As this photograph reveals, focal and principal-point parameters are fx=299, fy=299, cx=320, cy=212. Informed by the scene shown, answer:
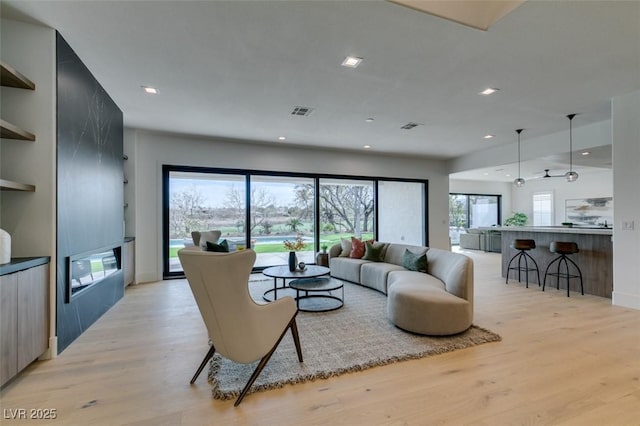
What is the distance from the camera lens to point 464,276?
3281mm

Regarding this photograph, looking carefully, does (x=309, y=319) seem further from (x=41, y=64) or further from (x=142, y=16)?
(x=41, y=64)

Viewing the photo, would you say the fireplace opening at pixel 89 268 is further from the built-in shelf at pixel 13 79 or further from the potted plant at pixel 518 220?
the potted plant at pixel 518 220

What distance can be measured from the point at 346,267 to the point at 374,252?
1.92 feet

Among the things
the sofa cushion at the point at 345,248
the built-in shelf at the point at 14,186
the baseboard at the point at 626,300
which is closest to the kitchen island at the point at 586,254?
the baseboard at the point at 626,300

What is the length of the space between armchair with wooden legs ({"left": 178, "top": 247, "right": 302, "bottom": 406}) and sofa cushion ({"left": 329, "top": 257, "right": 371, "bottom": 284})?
10.4 ft

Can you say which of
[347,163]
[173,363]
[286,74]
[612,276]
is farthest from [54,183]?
[612,276]

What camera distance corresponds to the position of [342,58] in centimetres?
306

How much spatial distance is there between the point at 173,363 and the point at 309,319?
1.53m

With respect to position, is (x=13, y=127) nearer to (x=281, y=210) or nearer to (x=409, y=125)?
(x=281, y=210)

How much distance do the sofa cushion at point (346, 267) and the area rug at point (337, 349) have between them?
1.40 meters

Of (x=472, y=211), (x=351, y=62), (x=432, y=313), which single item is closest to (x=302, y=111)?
(x=351, y=62)

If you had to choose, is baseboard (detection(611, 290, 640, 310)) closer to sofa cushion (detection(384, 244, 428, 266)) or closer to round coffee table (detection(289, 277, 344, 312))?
sofa cushion (detection(384, 244, 428, 266))

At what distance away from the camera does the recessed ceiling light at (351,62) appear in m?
3.05

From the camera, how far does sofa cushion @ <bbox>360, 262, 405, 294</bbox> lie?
4621 mm
